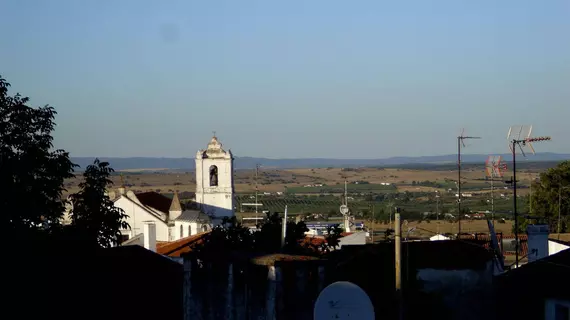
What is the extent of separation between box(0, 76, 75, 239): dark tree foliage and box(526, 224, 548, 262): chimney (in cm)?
1137

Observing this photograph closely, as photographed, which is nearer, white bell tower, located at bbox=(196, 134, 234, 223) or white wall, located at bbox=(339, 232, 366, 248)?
white wall, located at bbox=(339, 232, 366, 248)

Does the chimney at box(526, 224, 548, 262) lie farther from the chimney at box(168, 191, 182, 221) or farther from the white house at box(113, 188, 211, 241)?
the chimney at box(168, 191, 182, 221)

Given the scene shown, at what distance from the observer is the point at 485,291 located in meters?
20.2

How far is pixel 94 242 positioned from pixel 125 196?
39.4 metres

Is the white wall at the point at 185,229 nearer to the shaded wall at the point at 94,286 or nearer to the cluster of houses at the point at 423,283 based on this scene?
the shaded wall at the point at 94,286

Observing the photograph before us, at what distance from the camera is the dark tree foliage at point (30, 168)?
26.4 metres

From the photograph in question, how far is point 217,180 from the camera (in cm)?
7531

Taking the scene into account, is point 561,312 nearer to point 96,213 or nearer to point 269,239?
point 269,239

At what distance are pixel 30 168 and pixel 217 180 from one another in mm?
48075

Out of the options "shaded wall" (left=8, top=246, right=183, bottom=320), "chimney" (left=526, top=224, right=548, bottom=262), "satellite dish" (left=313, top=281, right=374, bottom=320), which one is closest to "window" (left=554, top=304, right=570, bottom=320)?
"satellite dish" (left=313, top=281, right=374, bottom=320)

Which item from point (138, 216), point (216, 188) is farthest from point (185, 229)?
point (216, 188)

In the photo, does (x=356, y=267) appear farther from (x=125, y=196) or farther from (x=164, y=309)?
(x=125, y=196)

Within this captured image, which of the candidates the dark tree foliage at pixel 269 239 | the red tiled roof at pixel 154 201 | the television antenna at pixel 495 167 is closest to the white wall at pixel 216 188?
the red tiled roof at pixel 154 201

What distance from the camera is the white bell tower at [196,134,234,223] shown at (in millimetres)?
74000
